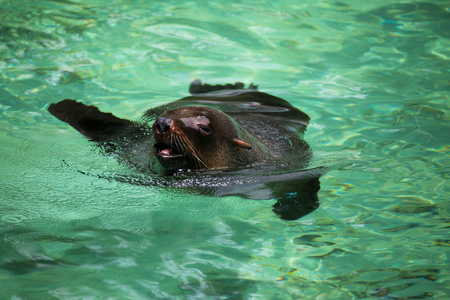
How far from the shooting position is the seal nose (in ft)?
14.3

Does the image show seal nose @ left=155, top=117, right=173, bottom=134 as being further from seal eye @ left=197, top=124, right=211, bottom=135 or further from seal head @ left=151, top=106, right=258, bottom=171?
seal eye @ left=197, top=124, right=211, bottom=135

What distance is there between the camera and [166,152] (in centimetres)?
453

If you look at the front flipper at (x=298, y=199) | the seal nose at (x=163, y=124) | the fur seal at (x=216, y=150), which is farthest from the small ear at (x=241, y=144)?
the seal nose at (x=163, y=124)

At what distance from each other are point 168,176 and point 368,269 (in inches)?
81.4

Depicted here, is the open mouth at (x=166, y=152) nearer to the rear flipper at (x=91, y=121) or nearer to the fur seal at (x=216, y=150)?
the fur seal at (x=216, y=150)

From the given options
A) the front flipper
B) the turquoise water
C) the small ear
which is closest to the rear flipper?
the turquoise water

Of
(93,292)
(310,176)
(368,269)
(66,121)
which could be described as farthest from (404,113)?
(93,292)

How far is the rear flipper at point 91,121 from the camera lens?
5.80m

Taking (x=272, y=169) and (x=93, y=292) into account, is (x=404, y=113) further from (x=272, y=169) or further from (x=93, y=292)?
(x=93, y=292)

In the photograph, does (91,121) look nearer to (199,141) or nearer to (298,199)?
(199,141)

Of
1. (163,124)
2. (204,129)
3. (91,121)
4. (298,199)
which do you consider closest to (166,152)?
(163,124)

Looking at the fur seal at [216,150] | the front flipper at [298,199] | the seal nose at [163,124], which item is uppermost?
the seal nose at [163,124]

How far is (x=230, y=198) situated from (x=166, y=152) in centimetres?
78

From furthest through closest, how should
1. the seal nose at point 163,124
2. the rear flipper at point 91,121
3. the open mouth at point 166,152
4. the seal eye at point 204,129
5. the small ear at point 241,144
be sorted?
the rear flipper at point 91,121, the small ear at point 241,144, the seal eye at point 204,129, the open mouth at point 166,152, the seal nose at point 163,124
